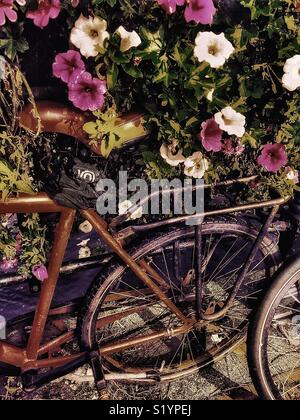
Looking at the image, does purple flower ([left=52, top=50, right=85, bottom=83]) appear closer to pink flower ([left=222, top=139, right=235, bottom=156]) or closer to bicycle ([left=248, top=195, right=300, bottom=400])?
pink flower ([left=222, top=139, right=235, bottom=156])

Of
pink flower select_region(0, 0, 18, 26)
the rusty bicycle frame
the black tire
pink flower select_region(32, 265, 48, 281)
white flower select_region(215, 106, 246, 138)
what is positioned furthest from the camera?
pink flower select_region(32, 265, 48, 281)

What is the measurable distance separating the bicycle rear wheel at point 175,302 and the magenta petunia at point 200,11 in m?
1.14

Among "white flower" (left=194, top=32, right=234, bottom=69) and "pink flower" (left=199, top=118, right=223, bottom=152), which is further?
"pink flower" (left=199, top=118, right=223, bottom=152)

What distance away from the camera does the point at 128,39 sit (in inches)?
90.1

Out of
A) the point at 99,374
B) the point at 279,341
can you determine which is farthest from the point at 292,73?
the point at 279,341

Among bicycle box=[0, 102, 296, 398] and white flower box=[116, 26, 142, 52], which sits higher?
white flower box=[116, 26, 142, 52]

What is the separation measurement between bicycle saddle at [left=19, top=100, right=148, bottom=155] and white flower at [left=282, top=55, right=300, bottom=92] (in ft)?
2.46

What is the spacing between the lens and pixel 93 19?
2.32m

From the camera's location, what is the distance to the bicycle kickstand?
2.93 m

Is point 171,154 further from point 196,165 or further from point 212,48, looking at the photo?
point 212,48

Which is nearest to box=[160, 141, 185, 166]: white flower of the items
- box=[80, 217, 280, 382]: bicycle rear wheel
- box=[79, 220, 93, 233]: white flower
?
box=[80, 217, 280, 382]: bicycle rear wheel

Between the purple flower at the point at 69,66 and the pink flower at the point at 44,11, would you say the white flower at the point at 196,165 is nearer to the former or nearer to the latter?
the purple flower at the point at 69,66
